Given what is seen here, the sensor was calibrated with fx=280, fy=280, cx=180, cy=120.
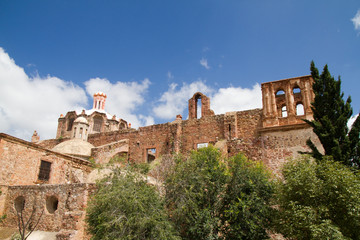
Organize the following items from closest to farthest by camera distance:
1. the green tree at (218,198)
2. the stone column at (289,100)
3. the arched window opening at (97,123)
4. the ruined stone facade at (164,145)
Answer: the green tree at (218,198) < the ruined stone facade at (164,145) < the stone column at (289,100) < the arched window opening at (97,123)

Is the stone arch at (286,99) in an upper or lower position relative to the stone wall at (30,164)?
upper

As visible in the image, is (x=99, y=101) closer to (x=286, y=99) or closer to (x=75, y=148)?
(x=75, y=148)

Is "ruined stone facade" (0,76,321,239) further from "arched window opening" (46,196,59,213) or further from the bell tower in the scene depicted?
the bell tower

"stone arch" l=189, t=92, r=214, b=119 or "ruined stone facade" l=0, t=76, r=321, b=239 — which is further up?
"stone arch" l=189, t=92, r=214, b=119

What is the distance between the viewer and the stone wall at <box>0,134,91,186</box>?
14.6m

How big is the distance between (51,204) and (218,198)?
8112mm

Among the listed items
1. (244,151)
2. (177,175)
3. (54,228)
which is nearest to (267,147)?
(244,151)

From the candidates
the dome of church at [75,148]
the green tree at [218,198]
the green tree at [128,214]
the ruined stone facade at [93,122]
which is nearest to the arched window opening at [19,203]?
the green tree at [128,214]

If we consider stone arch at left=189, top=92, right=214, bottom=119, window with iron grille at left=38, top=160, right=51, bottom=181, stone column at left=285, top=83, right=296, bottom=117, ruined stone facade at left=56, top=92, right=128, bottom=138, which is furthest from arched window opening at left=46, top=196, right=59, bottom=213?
ruined stone facade at left=56, top=92, right=128, bottom=138

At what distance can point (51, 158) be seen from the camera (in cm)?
1664

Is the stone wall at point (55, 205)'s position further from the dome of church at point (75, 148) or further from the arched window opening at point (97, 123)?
the arched window opening at point (97, 123)

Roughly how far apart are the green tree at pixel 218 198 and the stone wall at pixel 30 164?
8.35m

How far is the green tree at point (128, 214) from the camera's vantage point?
8773 millimetres

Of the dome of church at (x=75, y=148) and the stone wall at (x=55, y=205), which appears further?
the dome of church at (x=75, y=148)
